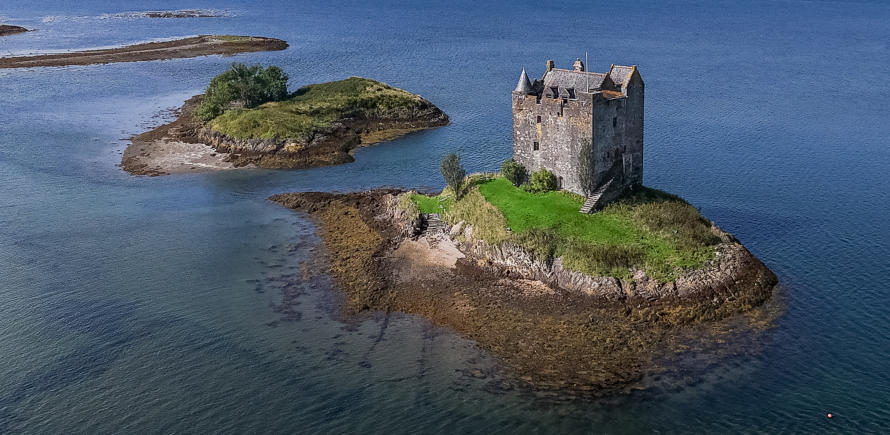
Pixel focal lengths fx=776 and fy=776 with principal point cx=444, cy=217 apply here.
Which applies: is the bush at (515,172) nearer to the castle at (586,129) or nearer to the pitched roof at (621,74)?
the castle at (586,129)

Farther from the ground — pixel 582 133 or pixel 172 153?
pixel 582 133

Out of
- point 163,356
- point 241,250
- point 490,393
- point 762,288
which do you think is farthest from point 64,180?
point 762,288

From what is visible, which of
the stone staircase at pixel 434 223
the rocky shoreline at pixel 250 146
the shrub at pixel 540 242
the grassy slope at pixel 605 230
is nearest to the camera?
the grassy slope at pixel 605 230

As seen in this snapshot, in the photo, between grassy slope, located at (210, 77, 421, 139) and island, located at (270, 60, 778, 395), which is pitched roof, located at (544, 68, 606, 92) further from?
grassy slope, located at (210, 77, 421, 139)

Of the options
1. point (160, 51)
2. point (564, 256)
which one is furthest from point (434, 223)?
point (160, 51)

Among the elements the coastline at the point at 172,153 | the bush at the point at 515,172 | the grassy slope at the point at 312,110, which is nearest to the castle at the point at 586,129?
the bush at the point at 515,172

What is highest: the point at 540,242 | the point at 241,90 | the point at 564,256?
the point at 241,90

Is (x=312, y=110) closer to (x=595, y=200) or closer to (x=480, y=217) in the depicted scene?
(x=480, y=217)
